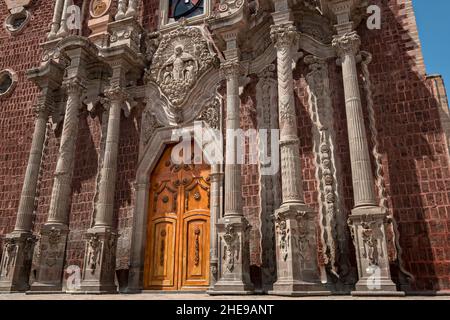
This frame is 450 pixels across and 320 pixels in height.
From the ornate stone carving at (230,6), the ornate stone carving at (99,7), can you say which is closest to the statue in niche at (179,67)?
the ornate stone carving at (230,6)

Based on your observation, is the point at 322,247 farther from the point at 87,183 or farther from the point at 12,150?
the point at 12,150

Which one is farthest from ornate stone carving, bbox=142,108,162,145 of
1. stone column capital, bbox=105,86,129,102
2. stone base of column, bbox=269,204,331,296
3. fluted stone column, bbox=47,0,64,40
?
stone base of column, bbox=269,204,331,296

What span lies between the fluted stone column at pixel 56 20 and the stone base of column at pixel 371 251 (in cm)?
1067

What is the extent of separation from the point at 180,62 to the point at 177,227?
443 cm

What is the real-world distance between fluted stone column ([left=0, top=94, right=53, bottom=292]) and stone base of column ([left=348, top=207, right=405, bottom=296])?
8.34m

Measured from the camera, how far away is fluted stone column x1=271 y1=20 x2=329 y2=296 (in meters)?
6.66

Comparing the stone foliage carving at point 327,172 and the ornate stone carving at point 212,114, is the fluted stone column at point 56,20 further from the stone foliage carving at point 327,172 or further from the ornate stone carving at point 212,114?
the stone foliage carving at point 327,172

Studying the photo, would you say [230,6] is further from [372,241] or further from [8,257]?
[8,257]

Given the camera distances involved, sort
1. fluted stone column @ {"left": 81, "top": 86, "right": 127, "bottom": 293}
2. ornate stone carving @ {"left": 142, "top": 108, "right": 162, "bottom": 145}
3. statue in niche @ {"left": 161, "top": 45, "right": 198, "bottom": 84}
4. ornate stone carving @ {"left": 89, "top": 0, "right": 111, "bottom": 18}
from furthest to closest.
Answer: ornate stone carving @ {"left": 89, "top": 0, "right": 111, "bottom": 18}, ornate stone carving @ {"left": 142, "top": 108, "right": 162, "bottom": 145}, statue in niche @ {"left": 161, "top": 45, "right": 198, "bottom": 84}, fluted stone column @ {"left": 81, "top": 86, "right": 127, "bottom": 293}

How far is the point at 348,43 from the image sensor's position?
316 inches

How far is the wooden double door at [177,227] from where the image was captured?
8.91 metres

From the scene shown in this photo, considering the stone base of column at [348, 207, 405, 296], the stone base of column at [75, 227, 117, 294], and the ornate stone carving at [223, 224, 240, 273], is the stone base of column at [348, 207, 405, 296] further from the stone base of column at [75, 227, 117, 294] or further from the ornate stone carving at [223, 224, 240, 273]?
the stone base of column at [75, 227, 117, 294]

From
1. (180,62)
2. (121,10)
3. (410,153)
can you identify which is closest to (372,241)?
(410,153)
